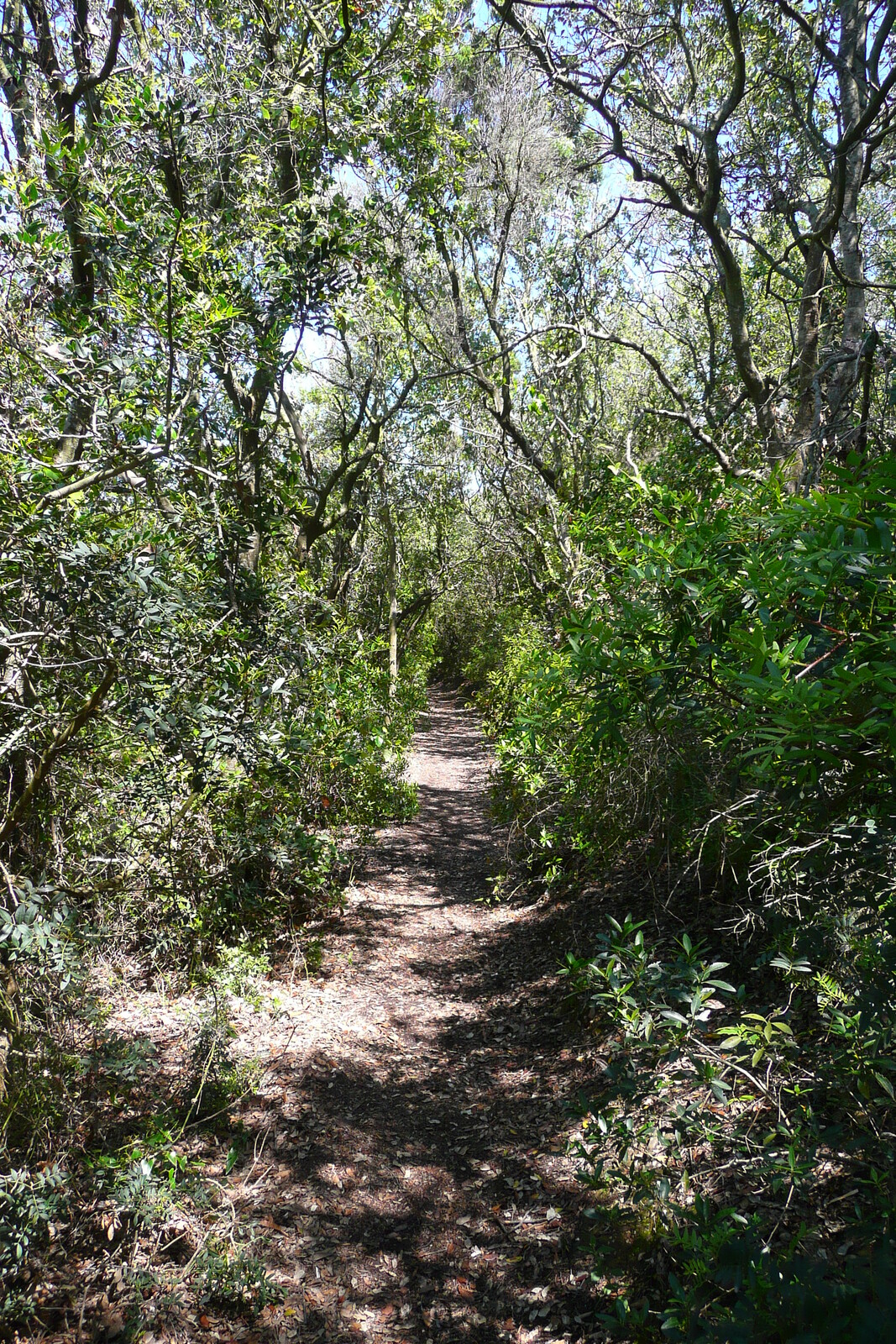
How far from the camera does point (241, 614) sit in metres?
4.83

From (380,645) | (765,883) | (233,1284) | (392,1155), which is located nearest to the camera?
(233,1284)

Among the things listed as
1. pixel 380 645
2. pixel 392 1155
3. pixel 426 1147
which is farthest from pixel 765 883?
pixel 380 645

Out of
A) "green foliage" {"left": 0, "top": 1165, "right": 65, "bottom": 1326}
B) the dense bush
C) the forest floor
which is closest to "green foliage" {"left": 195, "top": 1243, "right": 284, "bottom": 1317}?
the forest floor

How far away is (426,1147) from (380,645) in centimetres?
520

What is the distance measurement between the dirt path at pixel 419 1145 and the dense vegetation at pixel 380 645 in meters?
0.36

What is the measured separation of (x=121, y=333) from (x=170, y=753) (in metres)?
2.55

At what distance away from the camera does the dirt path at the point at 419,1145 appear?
10.6 ft

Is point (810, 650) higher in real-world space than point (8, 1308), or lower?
higher

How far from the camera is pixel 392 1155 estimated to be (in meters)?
4.23

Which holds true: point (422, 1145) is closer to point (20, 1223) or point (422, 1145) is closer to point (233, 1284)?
point (233, 1284)

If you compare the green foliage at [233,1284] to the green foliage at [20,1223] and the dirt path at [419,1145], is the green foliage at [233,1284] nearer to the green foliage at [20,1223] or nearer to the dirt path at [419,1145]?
the dirt path at [419,1145]

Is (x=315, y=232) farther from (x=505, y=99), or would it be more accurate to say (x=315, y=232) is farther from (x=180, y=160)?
(x=505, y=99)

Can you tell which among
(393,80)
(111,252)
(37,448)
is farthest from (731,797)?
(393,80)

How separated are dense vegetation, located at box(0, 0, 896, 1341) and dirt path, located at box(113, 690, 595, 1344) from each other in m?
0.36
